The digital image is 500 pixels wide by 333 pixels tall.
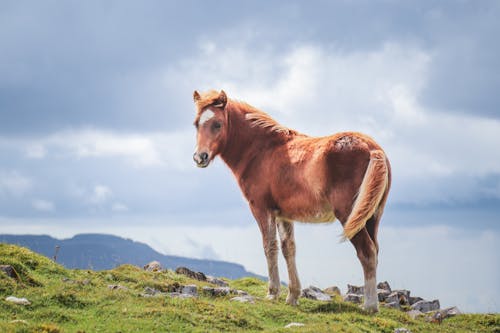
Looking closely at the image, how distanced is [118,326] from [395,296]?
1021 centimetres

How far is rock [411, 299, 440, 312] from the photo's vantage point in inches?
858

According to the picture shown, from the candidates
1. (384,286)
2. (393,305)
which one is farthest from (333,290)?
(393,305)

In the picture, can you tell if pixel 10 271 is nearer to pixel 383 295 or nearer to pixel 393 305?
pixel 393 305

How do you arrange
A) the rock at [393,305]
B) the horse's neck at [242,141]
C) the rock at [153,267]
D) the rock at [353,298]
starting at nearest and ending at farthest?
the horse's neck at [242,141] → the rock at [393,305] → the rock at [353,298] → the rock at [153,267]

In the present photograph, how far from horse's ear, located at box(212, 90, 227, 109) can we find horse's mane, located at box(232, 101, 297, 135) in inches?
32.7

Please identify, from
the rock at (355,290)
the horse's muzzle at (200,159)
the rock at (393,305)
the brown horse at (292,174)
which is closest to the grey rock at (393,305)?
the rock at (393,305)

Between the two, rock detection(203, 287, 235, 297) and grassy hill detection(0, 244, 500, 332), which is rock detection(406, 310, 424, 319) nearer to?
grassy hill detection(0, 244, 500, 332)

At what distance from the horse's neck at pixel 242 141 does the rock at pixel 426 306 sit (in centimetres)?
803

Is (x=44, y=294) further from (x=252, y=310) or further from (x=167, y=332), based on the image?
(x=252, y=310)

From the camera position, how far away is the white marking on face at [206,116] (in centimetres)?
1822

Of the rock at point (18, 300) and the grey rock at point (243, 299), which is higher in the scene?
the grey rock at point (243, 299)

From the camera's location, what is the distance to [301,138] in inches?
714

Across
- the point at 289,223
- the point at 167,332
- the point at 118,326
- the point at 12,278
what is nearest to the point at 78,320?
the point at 118,326

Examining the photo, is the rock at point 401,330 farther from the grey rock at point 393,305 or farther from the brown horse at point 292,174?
the grey rock at point 393,305
